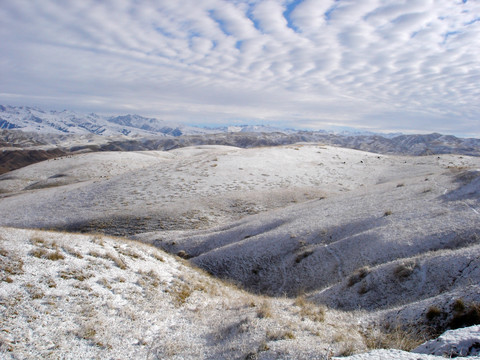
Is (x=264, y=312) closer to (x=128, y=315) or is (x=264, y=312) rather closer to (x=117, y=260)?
(x=128, y=315)

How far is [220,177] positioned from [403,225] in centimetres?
2556

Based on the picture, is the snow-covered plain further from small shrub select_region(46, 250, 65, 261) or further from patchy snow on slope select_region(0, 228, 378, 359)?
small shrub select_region(46, 250, 65, 261)

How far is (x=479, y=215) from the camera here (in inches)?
595

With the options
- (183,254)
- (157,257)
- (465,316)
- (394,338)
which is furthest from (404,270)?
(183,254)

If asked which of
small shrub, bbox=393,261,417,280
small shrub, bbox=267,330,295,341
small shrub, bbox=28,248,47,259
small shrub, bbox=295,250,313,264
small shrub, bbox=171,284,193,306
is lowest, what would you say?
small shrub, bbox=171,284,193,306

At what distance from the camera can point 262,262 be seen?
56.3 feet

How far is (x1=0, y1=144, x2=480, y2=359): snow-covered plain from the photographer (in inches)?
331

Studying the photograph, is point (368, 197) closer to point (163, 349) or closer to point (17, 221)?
point (163, 349)

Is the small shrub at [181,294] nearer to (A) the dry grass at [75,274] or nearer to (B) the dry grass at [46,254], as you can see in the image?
(A) the dry grass at [75,274]

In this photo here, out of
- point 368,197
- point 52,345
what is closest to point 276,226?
point 368,197

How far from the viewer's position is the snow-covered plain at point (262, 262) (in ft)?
27.6

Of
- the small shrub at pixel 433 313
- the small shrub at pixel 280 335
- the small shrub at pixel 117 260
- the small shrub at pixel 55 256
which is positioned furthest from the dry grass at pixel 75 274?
the small shrub at pixel 433 313

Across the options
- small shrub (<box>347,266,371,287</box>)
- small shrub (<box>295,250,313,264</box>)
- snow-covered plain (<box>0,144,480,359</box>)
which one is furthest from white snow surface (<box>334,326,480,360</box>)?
small shrub (<box>295,250,313,264</box>)

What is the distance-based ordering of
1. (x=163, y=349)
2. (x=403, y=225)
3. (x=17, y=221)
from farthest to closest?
(x=17, y=221)
(x=403, y=225)
(x=163, y=349)
